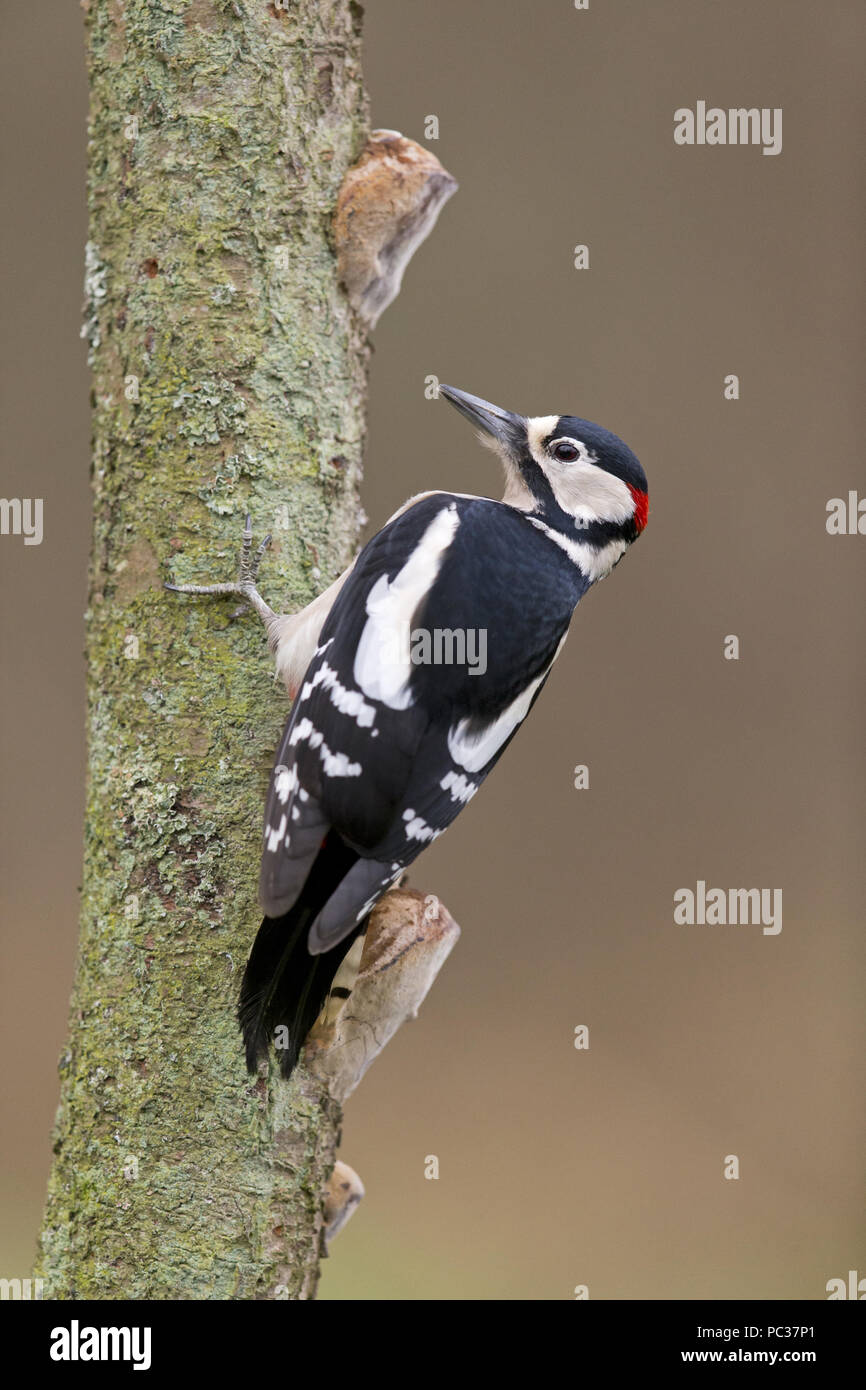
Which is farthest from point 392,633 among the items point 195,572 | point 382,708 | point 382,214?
point 382,214

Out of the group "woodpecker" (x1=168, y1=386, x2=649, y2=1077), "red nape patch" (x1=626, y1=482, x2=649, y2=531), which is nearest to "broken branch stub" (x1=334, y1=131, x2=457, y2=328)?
"woodpecker" (x1=168, y1=386, x2=649, y2=1077)

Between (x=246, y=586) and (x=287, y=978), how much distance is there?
16.7 inches

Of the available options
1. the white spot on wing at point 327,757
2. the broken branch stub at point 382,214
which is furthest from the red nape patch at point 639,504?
the white spot on wing at point 327,757

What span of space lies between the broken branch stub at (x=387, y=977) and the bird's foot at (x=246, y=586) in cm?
37

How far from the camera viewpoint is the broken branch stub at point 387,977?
1460 millimetres

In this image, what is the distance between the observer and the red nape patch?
5.40 feet

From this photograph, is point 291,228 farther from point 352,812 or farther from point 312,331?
point 352,812

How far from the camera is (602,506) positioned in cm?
166

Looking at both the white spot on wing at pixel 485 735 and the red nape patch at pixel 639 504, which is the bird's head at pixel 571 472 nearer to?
the red nape patch at pixel 639 504

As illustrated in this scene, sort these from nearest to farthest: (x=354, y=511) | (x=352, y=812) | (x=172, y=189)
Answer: (x=352, y=812) → (x=172, y=189) → (x=354, y=511)

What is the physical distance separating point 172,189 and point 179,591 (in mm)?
461

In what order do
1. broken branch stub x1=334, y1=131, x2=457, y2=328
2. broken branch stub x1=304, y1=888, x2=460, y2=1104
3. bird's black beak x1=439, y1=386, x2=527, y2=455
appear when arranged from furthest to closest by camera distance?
bird's black beak x1=439, y1=386, x2=527, y2=455 < broken branch stub x1=334, y1=131, x2=457, y2=328 < broken branch stub x1=304, y1=888, x2=460, y2=1104

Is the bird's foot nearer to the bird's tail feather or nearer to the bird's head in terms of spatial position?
the bird's tail feather

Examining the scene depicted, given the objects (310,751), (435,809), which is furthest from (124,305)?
(435,809)
